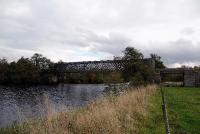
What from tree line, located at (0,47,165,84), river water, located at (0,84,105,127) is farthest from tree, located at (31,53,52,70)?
river water, located at (0,84,105,127)

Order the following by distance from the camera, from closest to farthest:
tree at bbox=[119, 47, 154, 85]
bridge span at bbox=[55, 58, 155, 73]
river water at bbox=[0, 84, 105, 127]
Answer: river water at bbox=[0, 84, 105, 127]
tree at bbox=[119, 47, 154, 85]
bridge span at bbox=[55, 58, 155, 73]

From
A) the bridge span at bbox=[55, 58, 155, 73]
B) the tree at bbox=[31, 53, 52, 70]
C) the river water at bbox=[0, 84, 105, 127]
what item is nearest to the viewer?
the river water at bbox=[0, 84, 105, 127]

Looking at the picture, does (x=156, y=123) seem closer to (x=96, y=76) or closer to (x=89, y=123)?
(x=89, y=123)

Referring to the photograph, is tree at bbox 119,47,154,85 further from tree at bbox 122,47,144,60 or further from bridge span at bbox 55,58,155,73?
bridge span at bbox 55,58,155,73

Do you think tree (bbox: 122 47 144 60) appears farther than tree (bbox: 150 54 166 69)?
No

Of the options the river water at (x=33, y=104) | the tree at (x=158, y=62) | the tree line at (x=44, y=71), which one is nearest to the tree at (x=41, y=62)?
the tree line at (x=44, y=71)

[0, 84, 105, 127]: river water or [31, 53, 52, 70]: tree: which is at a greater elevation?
[31, 53, 52, 70]: tree

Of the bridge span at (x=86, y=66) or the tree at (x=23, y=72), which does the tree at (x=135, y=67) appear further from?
the tree at (x=23, y=72)

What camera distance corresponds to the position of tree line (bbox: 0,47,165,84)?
202ft

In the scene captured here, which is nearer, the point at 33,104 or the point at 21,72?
the point at 33,104

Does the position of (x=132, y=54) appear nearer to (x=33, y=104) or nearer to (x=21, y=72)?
(x=33, y=104)

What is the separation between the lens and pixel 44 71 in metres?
140

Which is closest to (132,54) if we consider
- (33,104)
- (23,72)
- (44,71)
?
(33,104)

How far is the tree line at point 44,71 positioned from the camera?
202 ft
